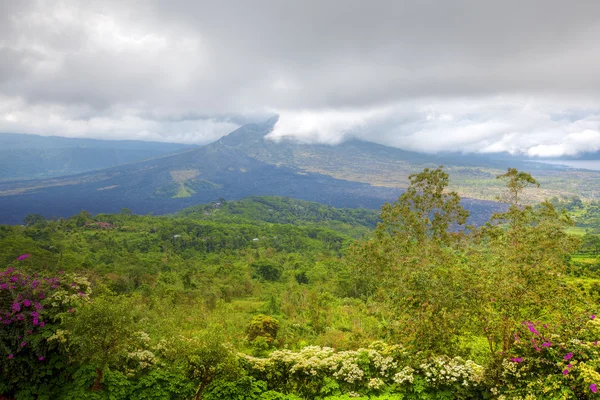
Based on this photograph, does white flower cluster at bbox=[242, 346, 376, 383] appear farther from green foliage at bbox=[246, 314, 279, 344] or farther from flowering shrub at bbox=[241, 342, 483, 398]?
green foliage at bbox=[246, 314, 279, 344]

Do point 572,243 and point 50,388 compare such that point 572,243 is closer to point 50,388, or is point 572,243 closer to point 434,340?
point 434,340

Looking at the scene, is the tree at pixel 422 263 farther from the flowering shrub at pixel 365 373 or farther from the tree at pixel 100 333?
the tree at pixel 100 333

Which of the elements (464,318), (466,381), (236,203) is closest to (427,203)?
(464,318)

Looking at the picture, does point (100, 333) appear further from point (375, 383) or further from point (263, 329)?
point (263, 329)

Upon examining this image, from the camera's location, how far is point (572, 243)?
1560 centimetres

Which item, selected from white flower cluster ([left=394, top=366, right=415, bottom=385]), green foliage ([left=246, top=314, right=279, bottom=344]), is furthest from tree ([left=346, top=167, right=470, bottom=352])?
green foliage ([left=246, top=314, right=279, bottom=344])

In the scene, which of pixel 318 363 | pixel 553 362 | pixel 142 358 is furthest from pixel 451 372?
pixel 142 358

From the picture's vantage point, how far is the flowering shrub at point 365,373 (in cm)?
858

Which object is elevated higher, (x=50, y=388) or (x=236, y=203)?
(x=50, y=388)

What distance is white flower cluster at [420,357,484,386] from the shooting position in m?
8.41

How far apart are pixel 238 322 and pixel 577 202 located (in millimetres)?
177835

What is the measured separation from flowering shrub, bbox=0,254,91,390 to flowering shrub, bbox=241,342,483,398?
17.3ft

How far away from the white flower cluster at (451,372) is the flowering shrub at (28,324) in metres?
9.88

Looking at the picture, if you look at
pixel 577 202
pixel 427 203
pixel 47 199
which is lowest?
pixel 47 199
